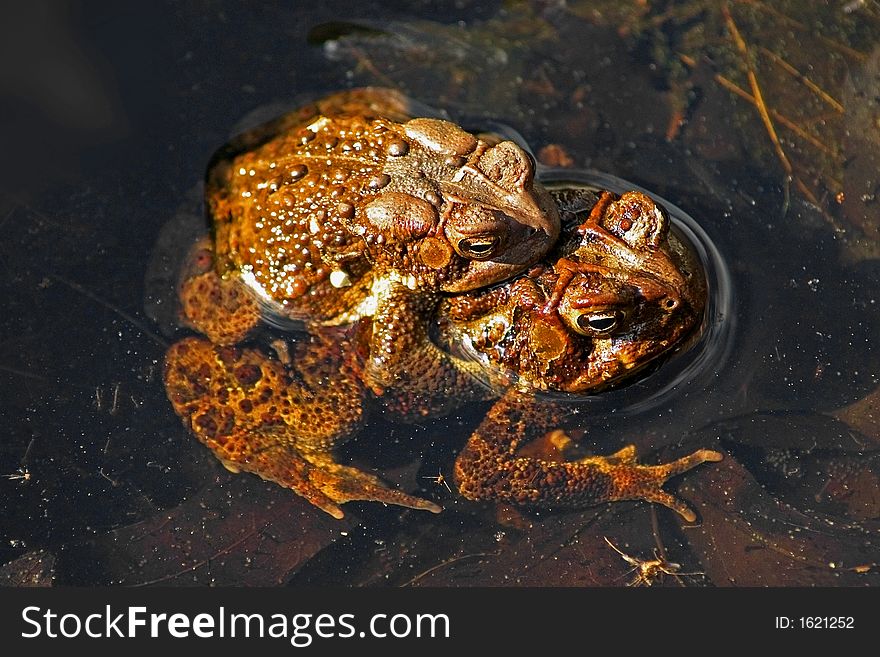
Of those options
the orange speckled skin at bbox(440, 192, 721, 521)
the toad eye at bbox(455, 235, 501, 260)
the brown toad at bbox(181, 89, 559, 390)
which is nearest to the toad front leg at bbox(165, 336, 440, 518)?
the brown toad at bbox(181, 89, 559, 390)

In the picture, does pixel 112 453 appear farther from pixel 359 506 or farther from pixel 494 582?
pixel 494 582

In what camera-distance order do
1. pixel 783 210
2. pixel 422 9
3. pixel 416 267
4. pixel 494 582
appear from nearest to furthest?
1. pixel 416 267
2. pixel 494 582
3. pixel 783 210
4. pixel 422 9

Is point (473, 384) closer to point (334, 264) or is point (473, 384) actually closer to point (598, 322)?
point (598, 322)

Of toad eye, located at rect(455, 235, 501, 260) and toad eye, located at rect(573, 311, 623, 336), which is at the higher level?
toad eye, located at rect(455, 235, 501, 260)

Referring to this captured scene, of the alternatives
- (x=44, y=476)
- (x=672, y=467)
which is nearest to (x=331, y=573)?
(x=44, y=476)

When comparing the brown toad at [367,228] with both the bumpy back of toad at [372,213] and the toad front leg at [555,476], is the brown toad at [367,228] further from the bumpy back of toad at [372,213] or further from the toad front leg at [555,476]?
the toad front leg at [555,476]

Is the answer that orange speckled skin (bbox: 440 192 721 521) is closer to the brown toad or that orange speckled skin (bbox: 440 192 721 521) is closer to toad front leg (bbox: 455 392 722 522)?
toad front leg (bbox: 455 392 722 522)
